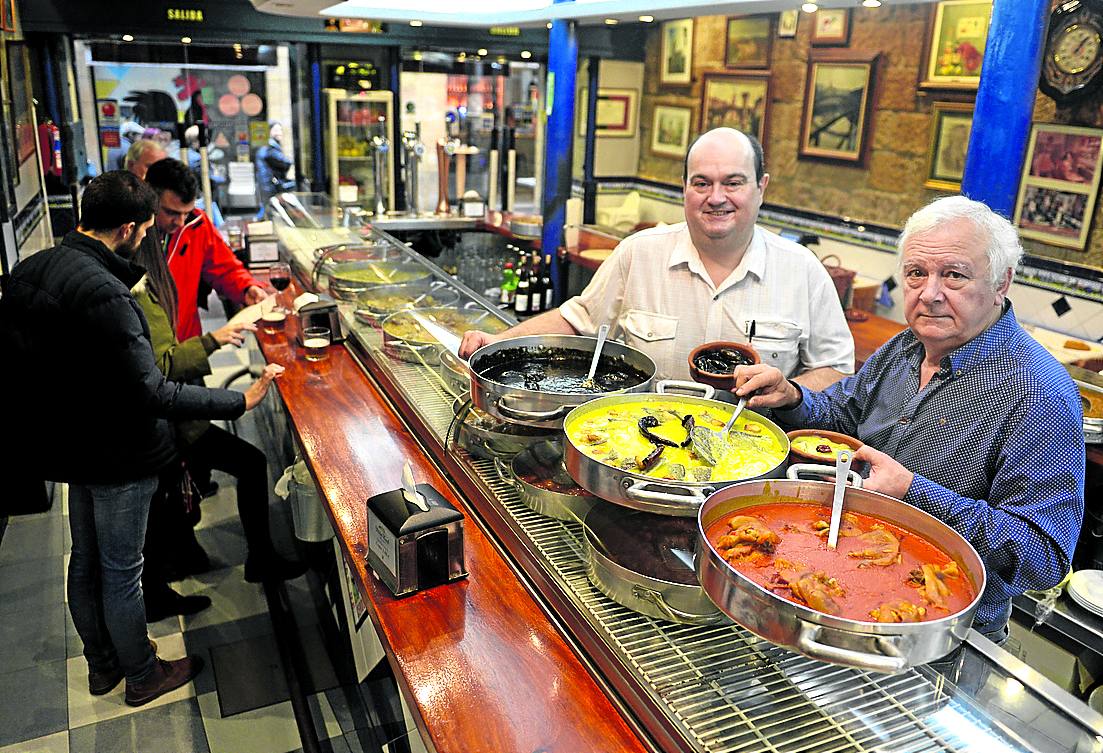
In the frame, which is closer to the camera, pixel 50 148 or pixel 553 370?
pixel 553 370

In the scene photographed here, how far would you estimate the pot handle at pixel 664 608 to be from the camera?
1611 mm

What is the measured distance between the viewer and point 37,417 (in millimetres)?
2777

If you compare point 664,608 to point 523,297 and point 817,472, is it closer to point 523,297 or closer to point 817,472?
point 817,472

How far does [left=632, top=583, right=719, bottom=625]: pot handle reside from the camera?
1.61 m

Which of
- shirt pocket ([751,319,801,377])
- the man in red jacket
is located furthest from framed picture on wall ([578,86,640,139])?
shirt pocket ([751,319,801,377])

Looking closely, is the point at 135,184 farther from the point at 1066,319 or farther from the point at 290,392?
the point at 1066,319

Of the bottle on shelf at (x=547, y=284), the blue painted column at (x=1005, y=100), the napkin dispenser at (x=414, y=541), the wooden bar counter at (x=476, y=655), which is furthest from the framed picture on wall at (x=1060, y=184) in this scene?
the napkin dispenser at (x=414, y=541)

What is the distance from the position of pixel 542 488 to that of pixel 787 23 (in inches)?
280

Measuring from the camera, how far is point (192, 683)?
11.1 feet

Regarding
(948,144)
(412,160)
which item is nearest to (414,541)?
(948,144)

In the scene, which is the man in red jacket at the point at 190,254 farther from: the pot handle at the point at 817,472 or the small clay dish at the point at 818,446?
the pot handle at the point at 817,472

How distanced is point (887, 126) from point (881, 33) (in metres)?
0.74

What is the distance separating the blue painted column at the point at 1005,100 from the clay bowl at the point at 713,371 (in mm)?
1735

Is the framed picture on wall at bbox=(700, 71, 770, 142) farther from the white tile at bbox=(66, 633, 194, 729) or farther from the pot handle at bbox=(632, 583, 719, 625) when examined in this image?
the pot handle at bbox=(632, 583, 719, 625)
